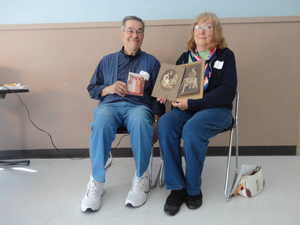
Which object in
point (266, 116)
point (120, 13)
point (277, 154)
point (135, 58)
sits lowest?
point (277, 154)

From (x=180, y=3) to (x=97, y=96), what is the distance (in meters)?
1.21

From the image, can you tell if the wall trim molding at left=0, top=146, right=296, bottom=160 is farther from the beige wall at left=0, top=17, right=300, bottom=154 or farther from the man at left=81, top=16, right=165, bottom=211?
the man at left=81, top=16, right=165, bottom=211

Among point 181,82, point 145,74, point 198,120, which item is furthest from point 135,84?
point 198,120

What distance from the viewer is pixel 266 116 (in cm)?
230

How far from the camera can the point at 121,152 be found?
7.86ft

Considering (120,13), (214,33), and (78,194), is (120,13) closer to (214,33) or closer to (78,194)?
(214,33)

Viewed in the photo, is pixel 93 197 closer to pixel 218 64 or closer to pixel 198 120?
pixel 198 120

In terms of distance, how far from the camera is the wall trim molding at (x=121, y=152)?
2.34m

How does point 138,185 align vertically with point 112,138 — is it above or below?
below

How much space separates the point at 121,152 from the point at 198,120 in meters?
1.18

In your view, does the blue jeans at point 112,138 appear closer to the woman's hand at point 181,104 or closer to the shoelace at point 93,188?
the shoelace at point 93,188

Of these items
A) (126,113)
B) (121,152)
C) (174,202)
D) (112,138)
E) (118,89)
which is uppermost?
(118,89)

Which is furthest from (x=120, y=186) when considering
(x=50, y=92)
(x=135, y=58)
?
(x=50, y=92)

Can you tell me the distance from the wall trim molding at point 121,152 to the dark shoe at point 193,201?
947 mm
